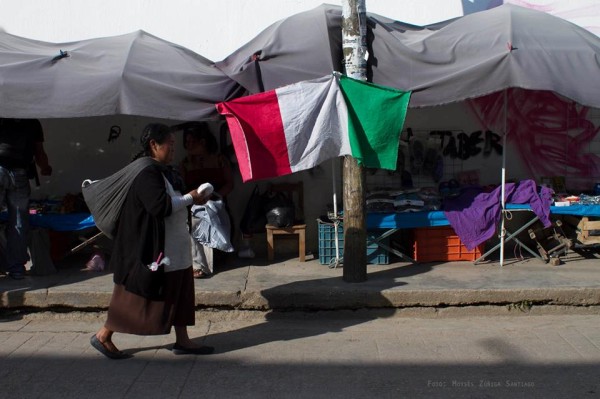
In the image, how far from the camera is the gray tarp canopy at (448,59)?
5922 mm

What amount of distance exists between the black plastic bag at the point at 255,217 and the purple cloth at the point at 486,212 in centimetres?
200

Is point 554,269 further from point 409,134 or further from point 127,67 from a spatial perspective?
point 127,67

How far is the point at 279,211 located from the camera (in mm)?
6953

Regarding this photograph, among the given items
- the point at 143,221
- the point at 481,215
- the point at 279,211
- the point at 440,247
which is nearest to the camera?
the point at 143,221

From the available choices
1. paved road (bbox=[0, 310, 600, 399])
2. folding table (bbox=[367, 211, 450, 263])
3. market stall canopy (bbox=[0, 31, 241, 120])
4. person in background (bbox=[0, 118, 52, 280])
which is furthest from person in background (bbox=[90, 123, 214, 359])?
folding table (bbox=[367, 211, 450, 263])

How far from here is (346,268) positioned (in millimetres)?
6145

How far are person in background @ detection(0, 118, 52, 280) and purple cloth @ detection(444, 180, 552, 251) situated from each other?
427 centimetres

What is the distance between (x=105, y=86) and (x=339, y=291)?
2.82m

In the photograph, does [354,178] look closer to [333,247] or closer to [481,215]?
[333,247]

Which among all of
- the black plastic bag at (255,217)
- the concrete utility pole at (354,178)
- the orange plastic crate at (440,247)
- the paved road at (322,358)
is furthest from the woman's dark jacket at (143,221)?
the orange plastic crate at (440,247)

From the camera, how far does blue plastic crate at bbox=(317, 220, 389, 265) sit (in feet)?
22.7

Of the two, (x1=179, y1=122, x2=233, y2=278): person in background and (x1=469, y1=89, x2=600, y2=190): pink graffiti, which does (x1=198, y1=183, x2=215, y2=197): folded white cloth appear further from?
(x1=469, y1=89, x2=600, y2=190): pink graffiti

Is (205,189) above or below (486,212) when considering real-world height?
above

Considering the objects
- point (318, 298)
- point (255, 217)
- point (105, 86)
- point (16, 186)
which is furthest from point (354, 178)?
point (16, 186)
